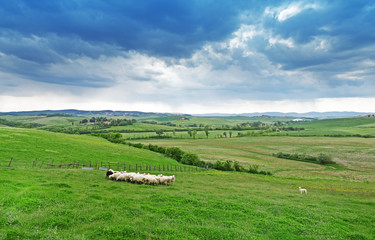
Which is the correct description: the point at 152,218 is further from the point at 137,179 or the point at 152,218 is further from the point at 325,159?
the point at 325,159

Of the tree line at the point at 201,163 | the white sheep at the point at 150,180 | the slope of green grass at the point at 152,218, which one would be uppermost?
the slope of green grass at the point at 152,218

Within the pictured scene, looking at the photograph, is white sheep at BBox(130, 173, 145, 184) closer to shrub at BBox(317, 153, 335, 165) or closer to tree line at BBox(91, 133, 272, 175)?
tree line at BBox(91, 133, 272, 175)

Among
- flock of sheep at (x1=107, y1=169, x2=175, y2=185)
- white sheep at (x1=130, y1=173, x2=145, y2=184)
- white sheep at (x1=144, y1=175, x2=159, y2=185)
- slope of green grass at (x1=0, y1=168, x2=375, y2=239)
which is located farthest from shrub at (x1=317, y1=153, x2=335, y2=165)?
white sheep at (x1=130, y1=173, x2=145, y2=184)

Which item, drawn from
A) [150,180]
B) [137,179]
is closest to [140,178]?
[137,179]

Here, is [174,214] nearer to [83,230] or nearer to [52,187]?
[83,230]

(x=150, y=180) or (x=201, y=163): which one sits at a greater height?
Result: (x=150, y=180)

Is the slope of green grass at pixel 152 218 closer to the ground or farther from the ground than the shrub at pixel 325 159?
farther from the ground

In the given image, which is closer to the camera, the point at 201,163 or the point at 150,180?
the point at 150,180

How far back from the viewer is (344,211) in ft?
57.7

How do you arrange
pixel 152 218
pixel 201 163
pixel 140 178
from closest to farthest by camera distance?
1. pixel 152 218
2. pixel 140 178
3. pixel 201 163

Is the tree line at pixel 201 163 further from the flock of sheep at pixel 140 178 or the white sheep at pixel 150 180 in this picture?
the white sheep at pixel 150 180

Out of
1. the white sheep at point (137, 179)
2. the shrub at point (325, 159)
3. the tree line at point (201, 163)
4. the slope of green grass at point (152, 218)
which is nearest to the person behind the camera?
the slope of green grass at point (152, 218)

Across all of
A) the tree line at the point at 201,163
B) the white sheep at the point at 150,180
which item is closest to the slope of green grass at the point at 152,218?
the white sheep at the point at 150,180

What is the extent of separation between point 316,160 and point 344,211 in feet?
243
